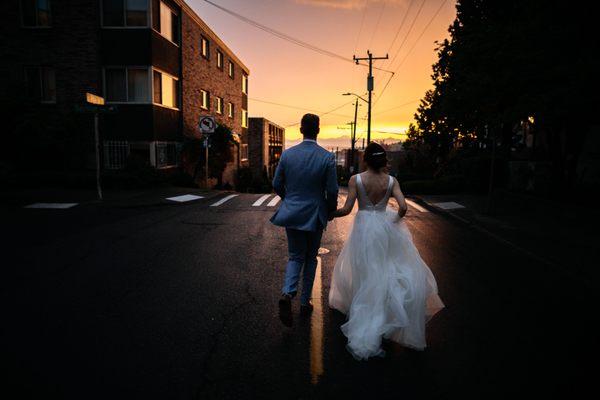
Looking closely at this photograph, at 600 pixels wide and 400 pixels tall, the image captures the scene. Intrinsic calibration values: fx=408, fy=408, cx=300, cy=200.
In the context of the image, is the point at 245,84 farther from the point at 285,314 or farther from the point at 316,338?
the point at 316,338

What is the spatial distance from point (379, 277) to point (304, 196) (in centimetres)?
106

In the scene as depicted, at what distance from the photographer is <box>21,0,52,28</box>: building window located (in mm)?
16891

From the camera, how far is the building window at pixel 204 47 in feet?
77.6

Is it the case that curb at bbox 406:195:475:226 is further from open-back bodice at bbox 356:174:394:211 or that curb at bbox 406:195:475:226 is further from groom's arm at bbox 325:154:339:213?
groom's arm at bbox 325:154:339:213

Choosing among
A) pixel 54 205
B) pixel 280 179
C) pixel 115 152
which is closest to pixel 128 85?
pixel 115 152

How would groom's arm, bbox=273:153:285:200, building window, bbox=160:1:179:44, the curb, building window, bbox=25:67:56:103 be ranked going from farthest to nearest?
building window, bbox=160:1:179:44, building window, bbox=25:67:56:103, the curb, groom's arm, bbox=273:153:285:200

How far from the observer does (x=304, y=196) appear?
159 inches

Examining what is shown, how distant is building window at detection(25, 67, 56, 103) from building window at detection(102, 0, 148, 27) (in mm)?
3257

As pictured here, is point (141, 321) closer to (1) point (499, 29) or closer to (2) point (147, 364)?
(2) point (147, 364)

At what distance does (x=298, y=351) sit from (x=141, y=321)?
1.66 m

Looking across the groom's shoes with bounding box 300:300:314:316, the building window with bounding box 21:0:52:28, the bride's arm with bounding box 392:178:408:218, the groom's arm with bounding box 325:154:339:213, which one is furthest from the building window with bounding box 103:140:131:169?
the bride's arm with bounding box 392:178:408:218

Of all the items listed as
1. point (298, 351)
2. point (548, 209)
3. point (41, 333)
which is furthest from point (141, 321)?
point (548, 209)

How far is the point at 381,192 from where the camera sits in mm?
3971

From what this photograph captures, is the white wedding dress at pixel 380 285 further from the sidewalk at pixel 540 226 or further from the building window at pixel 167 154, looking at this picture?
the building window at pixel 167 154
